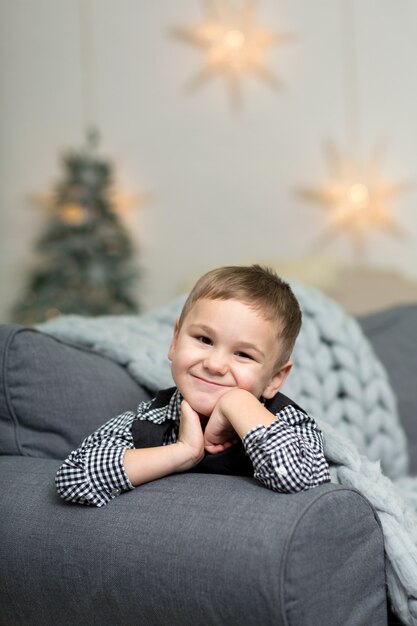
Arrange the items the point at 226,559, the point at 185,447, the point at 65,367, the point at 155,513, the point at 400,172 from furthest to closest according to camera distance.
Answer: the point at 400,172 < the point at 65,367 < the point at 185,447 < the point at 155,513 < the point at 226,559

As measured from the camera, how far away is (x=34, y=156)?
370 cm

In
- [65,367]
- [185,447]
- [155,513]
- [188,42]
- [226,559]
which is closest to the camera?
[226,559]

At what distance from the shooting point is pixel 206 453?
1264 mm

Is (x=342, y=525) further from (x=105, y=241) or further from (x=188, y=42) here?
(x=188, y=42)

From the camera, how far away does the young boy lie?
116 cm

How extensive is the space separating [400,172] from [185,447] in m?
2.35

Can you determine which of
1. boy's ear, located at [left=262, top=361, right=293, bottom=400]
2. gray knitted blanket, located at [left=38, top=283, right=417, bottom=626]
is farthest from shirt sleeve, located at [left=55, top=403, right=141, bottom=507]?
gray knitted blanket, located at [left=38, top=283, right=417, bottom=626]

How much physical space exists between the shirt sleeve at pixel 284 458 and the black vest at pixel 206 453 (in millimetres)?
94

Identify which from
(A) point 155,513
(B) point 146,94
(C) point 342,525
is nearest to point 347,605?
(C) point 342,525

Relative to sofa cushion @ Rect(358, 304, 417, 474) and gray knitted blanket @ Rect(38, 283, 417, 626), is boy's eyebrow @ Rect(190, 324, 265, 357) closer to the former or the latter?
gray knitted blanket @ Rect(38, 283, 417, 626)

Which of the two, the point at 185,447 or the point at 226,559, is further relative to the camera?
the point at 185,447

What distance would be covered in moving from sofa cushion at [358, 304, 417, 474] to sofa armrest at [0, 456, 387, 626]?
812 mm

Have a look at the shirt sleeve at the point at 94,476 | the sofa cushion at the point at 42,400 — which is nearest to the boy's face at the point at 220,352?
the shirt sleeve at the point at 94,476

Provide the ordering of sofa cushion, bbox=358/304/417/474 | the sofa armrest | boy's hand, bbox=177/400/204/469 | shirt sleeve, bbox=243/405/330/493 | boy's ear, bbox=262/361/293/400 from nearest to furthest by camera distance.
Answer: the sofa armrest, shirt sleeve, bbox=243/405/330/493, boy's hand, bbox=177/400/204/469, boy's ear, bbox=262/361/293/400, sofa cushion, bbox=358/304/417/474
